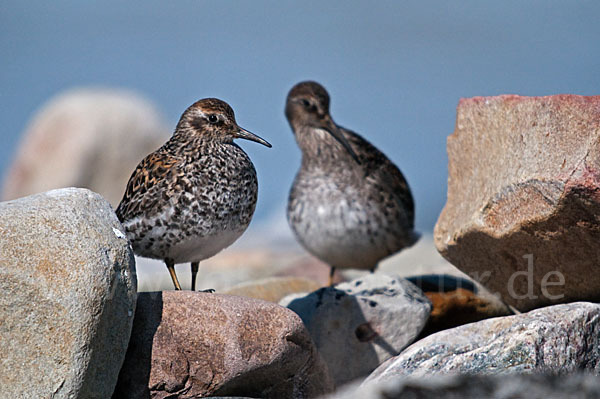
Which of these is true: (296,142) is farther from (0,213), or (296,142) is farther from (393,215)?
(0,213)

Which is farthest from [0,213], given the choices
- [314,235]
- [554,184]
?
[314,235]

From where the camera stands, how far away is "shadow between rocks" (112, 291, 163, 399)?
487 centimetres

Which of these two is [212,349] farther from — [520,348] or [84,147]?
[84,147]

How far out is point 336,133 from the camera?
9070 millimetres

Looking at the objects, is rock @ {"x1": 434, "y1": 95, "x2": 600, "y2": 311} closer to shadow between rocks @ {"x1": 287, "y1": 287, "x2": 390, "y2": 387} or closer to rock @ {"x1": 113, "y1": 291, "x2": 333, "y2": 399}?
shadow between rocks @ {"x1": 287, "y1": 287, "x2": 390, "y2": 387}

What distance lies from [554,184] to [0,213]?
3.24 meters

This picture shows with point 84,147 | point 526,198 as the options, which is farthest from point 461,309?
point 84,147

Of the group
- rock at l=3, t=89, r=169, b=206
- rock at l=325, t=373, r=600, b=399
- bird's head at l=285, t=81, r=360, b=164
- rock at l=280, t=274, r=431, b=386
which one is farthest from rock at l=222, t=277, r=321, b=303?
rock at l=3, t=89, r=169, b=206

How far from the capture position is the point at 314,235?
28.8ft

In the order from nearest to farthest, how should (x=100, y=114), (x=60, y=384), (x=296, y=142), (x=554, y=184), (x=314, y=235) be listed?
(x=60, y=384), (x=554, y=184), (x=314, y=235), (x=296, y=142), (x=100, y=114)

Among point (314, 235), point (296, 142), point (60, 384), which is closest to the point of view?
point (60, 384)

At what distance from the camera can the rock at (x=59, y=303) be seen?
413 centimetres

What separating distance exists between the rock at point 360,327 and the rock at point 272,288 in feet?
3.90

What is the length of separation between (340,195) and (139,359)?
426 cm
